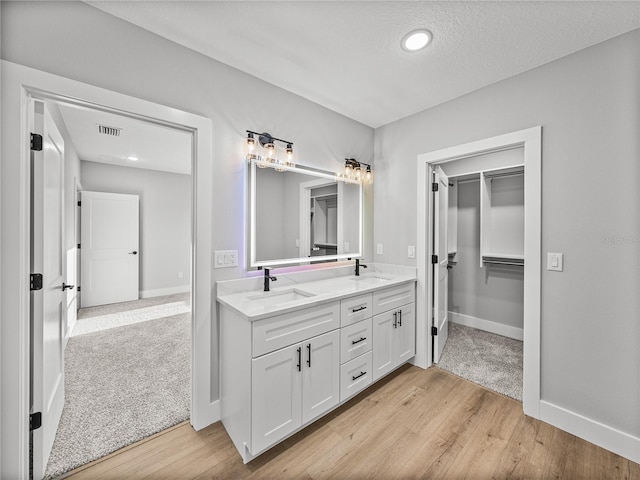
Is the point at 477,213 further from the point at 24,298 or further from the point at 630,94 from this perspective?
the point at 24,298

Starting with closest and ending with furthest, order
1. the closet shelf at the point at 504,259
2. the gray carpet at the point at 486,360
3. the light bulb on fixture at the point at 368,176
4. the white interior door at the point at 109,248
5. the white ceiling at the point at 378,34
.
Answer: the white ceiling at the point at 378,34 < the gray carpet at the point at 486,360 < the light bulb on fixture at the point at 368,176 < the closet shelf at the point at 504,259 < the white interior door at the point at 109,248

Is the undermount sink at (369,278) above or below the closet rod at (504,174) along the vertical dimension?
below

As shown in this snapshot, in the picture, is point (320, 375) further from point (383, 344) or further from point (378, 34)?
point (378, 34)

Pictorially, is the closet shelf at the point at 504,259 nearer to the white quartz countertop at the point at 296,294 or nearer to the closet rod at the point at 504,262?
the closet rod at the point at 504,262

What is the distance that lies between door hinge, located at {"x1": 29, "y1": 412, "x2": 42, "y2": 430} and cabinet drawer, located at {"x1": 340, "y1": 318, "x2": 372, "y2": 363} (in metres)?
1.69

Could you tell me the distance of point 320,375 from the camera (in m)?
1.79

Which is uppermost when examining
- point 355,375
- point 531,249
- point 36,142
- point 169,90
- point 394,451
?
point 169,90

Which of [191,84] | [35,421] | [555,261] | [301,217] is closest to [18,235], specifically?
[35,421]

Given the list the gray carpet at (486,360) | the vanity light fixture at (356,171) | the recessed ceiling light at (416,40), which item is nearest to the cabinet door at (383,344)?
the gray carpet at (486,360)

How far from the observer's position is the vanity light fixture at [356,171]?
8.93ft

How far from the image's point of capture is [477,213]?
3645 millimetres

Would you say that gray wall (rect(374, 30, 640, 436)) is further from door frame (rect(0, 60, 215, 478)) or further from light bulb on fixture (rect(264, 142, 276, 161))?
door frame (rect(0, 60, 215, 478))

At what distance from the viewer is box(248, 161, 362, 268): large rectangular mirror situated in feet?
6.99

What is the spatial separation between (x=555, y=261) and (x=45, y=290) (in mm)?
3126
